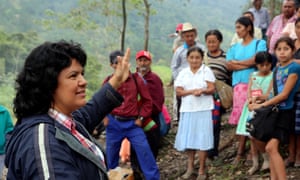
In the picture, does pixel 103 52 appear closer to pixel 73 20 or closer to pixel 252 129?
pixel 73 20

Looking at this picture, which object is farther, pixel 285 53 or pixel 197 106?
pixel 197 106

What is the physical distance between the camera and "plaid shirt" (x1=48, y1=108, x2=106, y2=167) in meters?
1.74

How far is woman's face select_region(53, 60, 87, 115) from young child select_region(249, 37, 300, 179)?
2.76 metres

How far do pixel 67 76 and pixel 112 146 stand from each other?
3484 millimetres

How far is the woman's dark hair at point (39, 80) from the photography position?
5.57 feet

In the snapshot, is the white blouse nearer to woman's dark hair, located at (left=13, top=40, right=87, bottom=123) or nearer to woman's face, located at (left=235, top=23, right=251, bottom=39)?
woman's face, located at (left=235, top=23, right=251, bottom=39)

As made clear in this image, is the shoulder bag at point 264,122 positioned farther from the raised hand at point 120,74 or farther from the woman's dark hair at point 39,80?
the woman's dark hair at point 39,80

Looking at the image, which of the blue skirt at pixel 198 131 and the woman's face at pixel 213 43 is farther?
the woman's face at pixel 213 43

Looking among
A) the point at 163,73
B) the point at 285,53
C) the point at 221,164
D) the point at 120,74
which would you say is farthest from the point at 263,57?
the point at 163,73

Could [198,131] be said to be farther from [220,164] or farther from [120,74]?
[120,74]

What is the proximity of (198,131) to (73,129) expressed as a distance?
→ 132 inches

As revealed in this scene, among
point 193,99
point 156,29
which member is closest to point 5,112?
point 193,99

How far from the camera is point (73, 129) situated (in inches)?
71.6

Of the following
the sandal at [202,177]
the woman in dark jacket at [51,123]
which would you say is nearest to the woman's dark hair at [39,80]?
the woman in dark jacket at [51,123]
